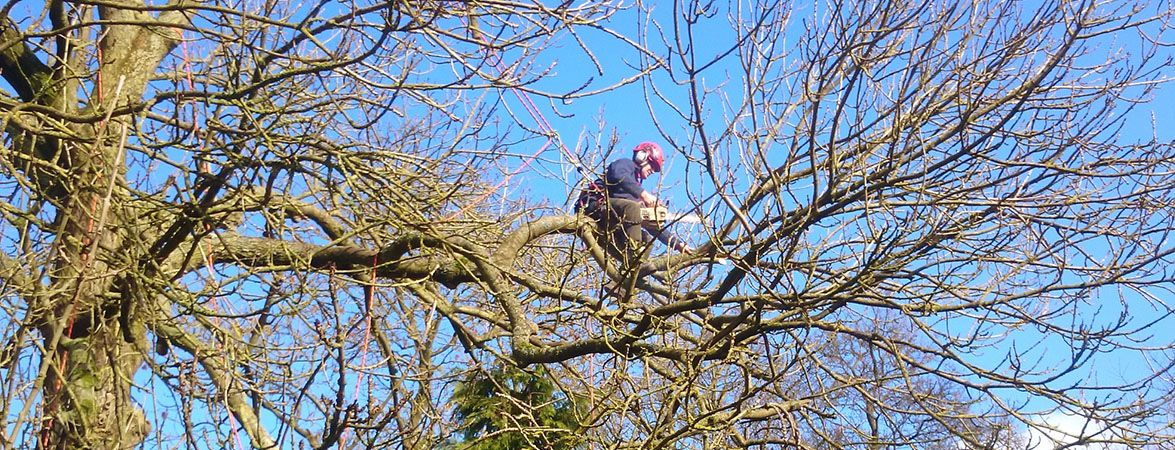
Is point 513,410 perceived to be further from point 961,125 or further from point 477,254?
point 961,125

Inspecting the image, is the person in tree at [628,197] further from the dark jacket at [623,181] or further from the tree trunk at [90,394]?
the tree trunk at [90,394]

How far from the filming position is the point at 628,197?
274 inches

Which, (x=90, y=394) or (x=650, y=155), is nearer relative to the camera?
(x=90, y=394)

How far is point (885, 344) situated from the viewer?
5520 millimetres

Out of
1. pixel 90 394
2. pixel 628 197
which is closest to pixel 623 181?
pixel 628 197

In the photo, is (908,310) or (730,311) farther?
(730,311)

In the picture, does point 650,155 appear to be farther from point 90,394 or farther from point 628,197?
point 90,394

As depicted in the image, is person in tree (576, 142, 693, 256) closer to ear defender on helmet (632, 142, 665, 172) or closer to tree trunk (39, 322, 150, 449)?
ear defender on helmet (632, 142, 665, 172)

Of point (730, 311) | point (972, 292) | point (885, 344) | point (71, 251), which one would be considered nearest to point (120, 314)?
point (71, 251)

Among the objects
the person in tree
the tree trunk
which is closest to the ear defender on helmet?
the person in tree

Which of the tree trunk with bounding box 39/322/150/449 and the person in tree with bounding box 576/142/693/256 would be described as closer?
the tree trunk with bounding box 39/322/150/449

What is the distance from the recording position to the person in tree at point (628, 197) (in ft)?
21.1

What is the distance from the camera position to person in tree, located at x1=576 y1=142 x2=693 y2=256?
6.43m

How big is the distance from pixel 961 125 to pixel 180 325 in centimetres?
417
